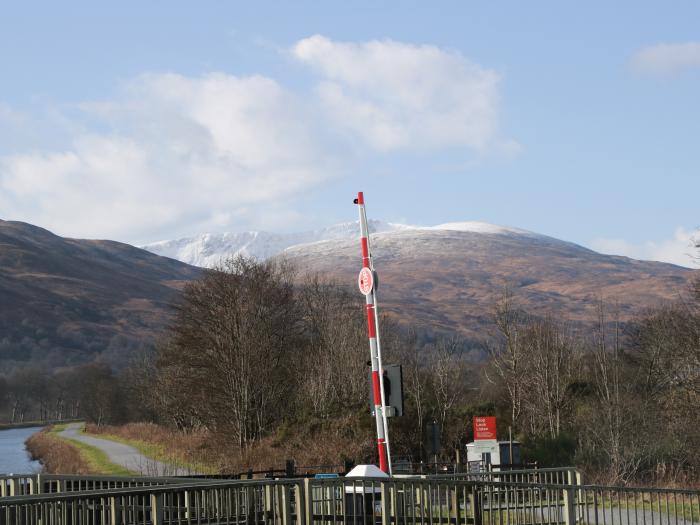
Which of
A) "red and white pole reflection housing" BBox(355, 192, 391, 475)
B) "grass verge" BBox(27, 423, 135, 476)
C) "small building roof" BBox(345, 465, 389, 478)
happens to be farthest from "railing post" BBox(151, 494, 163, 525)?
"grass verge" BBox(27, 423, 135, 476)

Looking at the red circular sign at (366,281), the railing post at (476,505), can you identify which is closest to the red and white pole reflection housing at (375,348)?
the red circular sign at (366,281)

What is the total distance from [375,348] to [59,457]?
50.3 meters

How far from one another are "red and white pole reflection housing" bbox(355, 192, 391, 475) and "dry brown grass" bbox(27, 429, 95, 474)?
112ft

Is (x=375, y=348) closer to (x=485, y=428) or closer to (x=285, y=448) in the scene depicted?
(x=485, y=428)

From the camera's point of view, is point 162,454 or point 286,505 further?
point 162,454

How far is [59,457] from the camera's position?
63750 mm

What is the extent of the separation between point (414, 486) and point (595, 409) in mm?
29660

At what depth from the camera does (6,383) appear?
609ft

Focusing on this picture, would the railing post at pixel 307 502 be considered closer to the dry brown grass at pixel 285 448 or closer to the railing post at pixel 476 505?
the railing post at pixel 476 505

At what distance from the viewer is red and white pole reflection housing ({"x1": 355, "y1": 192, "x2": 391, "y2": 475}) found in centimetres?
1734

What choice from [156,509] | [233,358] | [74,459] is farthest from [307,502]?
[74,459]

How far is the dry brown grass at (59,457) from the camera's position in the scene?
177 ft

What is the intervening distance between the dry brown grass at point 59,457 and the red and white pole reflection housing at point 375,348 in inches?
1343

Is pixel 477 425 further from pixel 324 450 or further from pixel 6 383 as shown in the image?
pixel 6 383
